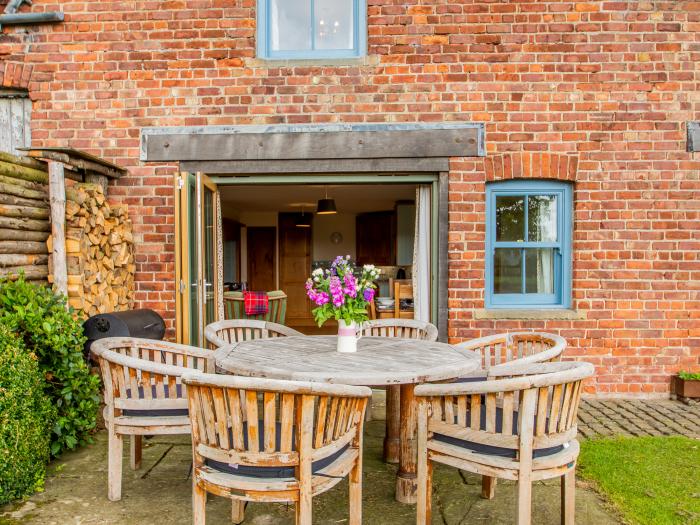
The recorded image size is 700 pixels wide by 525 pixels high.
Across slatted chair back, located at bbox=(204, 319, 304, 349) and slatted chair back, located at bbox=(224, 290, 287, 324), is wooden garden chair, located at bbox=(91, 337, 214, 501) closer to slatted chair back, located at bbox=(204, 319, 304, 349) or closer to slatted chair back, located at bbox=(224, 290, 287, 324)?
slatted chair back, located at bbox=(204, 319, 304, 349)

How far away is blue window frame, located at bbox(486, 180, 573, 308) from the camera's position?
16.7 ft

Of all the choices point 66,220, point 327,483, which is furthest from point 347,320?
point 66,220

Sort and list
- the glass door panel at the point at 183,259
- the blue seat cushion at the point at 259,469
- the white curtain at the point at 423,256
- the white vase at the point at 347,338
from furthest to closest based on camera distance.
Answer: the white curtain at the point at 423,256 < the glass door panel at the point at 183,259 < the white vase at the point at 347,338 < the blue seat cushion at the point at 259,469

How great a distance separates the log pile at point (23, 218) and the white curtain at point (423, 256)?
339 cm

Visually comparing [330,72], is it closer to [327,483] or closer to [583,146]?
[583,146]

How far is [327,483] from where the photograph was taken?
7.42 ft

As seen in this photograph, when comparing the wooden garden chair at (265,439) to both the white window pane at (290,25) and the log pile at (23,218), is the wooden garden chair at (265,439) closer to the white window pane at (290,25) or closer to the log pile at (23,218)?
the log pile at (23,218)

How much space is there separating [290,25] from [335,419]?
4220 millimetres

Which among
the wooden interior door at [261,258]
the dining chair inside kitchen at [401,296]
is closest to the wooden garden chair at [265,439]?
the dining chair inside kitchen at [401,296]

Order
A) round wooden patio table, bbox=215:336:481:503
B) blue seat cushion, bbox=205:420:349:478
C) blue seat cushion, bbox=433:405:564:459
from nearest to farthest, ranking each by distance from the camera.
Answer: blue seat cushion, bbox=205:420:349:478 → blue seat cushion, bbox=433:405:564:459 → round wooden patio table, bbox=215:336:481:503

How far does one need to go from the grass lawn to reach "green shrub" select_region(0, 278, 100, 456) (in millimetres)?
3285

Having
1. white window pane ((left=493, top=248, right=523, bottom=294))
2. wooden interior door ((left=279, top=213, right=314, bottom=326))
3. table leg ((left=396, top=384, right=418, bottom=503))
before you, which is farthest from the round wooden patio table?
wooden interior door ((left=279, top=213, right=314, bottom=326))

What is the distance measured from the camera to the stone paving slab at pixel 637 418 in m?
4.10

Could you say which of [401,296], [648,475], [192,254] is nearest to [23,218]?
[192,254]
